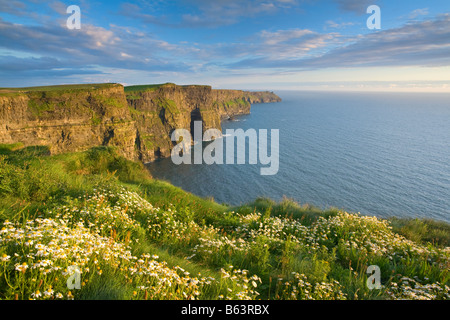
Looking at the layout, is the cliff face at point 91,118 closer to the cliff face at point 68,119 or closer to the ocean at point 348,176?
the cliff face at point 68,119

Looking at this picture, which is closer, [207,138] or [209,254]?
[209,254]

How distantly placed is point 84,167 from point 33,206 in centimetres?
907

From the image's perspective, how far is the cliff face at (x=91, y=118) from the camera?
2064 inches

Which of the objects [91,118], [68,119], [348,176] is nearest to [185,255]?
[348,176]

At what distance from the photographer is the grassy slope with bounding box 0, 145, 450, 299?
3525 millimetres

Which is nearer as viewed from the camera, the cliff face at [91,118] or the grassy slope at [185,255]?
the grassy slope at [185,255]

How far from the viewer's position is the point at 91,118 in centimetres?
6419

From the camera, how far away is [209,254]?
6137 millimetres

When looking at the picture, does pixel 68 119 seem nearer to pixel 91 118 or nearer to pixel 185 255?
pixel 91 118

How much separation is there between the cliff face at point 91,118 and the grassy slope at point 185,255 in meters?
20.8

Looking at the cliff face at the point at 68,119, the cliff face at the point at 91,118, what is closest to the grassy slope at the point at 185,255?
the cliff face at the point at 91,118
